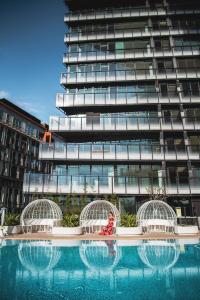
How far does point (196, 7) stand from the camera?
41.5 meters

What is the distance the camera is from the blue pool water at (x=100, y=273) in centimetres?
751

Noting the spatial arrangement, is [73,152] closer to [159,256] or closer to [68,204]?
[68,204]

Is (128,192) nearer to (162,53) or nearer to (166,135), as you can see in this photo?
(166,135)

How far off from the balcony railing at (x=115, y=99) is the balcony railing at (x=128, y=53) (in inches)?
269

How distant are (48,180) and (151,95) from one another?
18.0 metres

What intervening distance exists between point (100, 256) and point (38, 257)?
10.3 ft

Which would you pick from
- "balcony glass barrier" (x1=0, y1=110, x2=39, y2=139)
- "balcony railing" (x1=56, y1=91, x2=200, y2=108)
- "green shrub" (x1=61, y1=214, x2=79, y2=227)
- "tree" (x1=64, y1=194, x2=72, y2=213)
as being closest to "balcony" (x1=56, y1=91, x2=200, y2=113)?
"balcony railing" (x1=56, y1=91, x2=200, y2=108)

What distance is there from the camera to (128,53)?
38.5 meters

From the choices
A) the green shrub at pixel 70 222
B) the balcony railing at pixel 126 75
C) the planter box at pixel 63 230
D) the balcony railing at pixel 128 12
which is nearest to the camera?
the planter box at pixel 63 230

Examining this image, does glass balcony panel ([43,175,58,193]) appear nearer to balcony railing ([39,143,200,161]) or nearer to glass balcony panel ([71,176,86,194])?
glass balcony panel ([71,176,86,194])

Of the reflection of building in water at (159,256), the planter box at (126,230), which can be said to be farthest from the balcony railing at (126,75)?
the reflection of building in water at (159,256)

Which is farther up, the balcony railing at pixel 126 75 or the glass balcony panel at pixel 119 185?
the balcony railing at pixel 126 75

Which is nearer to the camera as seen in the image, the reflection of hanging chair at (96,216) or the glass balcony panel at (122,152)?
the reflection of hanging chair at (96,216)

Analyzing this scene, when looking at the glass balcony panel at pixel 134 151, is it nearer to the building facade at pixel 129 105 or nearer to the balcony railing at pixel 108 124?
the building facade at pixel 129 105
